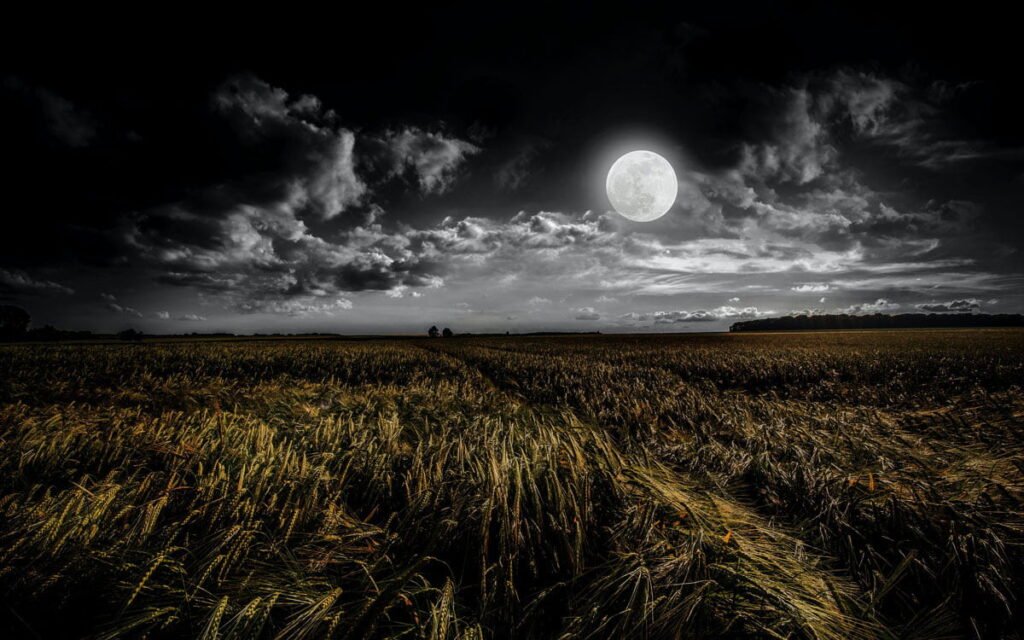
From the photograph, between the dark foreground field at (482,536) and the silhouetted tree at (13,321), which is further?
the silhouetted tree at (13,321)

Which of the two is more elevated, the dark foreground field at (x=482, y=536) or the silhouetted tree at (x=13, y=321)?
the silhouetted tree at (x=13, y=321)

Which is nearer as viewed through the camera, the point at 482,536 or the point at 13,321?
the point at 482,536

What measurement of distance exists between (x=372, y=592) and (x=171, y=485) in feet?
4.64

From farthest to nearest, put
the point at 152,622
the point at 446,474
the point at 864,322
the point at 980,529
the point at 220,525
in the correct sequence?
the point at 864,322 → the point at 446,474 → the point at 980,529 → the point at 220,525 → the point at 152,622

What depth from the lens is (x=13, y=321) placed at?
91.1m

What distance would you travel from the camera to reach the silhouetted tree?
87062mm

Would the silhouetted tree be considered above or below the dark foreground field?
above

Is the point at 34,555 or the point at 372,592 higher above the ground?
the point at 34,555

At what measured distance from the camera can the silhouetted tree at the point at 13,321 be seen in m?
87.1

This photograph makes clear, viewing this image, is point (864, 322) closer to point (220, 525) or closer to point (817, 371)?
point (817, 371)

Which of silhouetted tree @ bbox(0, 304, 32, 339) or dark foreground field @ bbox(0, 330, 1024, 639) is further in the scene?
silhouetted tree @ bbox(0, 304, 32, 339)

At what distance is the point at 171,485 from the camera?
2.00 meters

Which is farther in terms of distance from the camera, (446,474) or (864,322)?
(864,322)

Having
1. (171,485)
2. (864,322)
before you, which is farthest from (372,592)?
(864,322)
